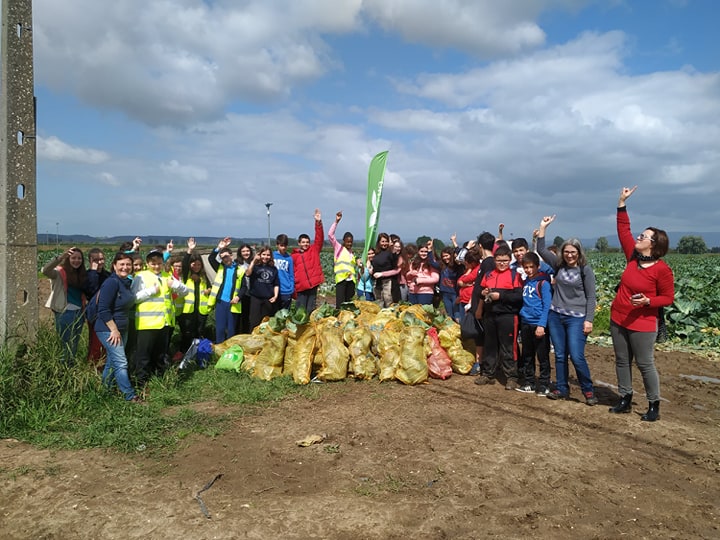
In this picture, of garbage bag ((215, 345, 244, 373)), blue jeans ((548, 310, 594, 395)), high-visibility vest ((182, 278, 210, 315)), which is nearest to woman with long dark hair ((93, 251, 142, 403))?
garbage bag ((215, 345, 244, 373))

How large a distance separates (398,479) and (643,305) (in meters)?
2.83

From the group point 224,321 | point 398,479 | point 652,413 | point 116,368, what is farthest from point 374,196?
point 398,479

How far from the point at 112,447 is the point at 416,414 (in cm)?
294

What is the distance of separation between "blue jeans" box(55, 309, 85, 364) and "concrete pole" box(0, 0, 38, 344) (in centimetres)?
30

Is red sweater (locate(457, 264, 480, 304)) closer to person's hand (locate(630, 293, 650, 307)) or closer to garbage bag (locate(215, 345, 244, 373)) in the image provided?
person's hand (locate(630, 293, 650, 307))

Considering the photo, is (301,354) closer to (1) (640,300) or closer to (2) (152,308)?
(2) (152,308)

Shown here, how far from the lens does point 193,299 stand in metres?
7.49

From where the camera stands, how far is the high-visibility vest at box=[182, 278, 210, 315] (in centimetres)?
743

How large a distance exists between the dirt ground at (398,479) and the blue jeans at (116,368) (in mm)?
900

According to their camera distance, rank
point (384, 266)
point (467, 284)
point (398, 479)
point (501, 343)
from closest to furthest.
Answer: point (398, 479), point (501, 343), point (467, 284), point (384, 266)

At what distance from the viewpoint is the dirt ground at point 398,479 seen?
3373mm

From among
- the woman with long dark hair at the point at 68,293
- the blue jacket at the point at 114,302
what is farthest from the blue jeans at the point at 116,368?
the woman with long dark hair at the point at 68,293

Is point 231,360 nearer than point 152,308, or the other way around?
Result: point 152,308

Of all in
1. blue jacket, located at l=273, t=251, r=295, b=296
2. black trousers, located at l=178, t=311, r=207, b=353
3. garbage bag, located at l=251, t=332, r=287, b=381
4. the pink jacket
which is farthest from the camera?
the pink jacket
